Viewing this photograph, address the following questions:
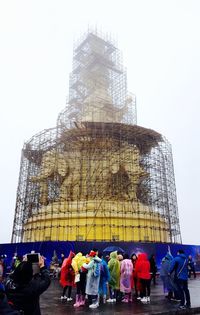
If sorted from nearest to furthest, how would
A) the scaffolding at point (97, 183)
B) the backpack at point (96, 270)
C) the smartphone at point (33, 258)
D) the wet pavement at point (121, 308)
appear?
the smartphone at point (33, 258) < the wet pavement at point (121, 308) < the backpack at point (96, 270) < the scaffolding at point (97, 183)

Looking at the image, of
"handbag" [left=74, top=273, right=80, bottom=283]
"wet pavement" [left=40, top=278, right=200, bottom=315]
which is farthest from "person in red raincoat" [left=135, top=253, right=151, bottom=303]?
"handbag" [left=74, top=273, right=80, bottom=283]

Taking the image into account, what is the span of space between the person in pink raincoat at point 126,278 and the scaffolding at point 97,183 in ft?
43.1

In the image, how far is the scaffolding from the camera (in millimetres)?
24062

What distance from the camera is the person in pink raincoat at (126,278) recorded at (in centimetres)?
1001

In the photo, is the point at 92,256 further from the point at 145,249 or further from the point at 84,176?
the point at 84,176

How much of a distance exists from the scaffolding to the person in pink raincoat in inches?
517

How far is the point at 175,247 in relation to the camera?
2108 cm

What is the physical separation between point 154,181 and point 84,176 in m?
5.78

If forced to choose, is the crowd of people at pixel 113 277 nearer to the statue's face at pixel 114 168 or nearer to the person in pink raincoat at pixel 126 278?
the person in pink raincoat at pixel 126 278

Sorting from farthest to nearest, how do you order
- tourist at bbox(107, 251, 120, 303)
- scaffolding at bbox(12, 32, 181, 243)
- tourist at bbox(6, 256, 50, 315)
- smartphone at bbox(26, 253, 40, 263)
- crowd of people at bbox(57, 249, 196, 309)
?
1. scaffolding at bbox(12, 32, 181, 243)
2. tourist at bbox(107, 251, 120, 303)
3. crowd of people at bbox(57, 249, 196, 309)
4. smartphone at bbox(26, 253, 40, 263)
5. tourist at bbox(6, 256, 50, 315)

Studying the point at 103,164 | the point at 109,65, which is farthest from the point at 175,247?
the point at 109,65

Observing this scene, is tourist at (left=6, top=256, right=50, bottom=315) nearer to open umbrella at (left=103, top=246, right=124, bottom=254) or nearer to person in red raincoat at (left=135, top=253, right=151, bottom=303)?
person in red raincoat at (left=135, top=253, right=151, bottom=303)

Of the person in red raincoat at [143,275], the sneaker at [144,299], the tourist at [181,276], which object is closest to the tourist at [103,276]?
the person in red raincoat at [143,275]

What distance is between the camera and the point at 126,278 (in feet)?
32.8
